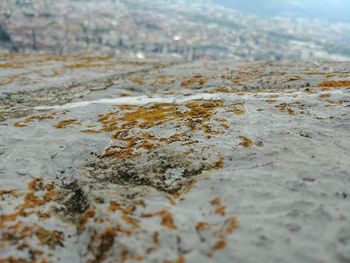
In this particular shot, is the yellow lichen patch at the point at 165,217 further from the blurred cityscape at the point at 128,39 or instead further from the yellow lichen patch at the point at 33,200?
the blurred cityscape at the point at 128,39

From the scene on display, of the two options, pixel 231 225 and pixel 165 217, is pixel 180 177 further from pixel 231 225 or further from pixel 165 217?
pixel 231 225

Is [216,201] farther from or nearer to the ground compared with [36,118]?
farther from the ground

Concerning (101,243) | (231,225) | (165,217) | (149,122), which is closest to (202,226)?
(231,225)

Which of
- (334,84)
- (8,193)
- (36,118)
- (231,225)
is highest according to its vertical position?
(334,84)

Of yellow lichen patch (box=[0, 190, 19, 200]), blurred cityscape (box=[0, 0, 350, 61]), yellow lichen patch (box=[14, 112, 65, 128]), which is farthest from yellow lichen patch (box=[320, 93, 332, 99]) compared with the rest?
blurred cityscape (box=[0, 0, 350, 61])

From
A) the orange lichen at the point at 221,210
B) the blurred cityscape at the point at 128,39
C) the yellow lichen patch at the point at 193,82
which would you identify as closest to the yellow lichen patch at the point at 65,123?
the yellow lichen patch at the point at 193,82

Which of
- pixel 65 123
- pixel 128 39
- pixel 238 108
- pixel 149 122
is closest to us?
pixel 149 122

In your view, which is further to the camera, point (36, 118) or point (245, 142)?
point (36, 118)
